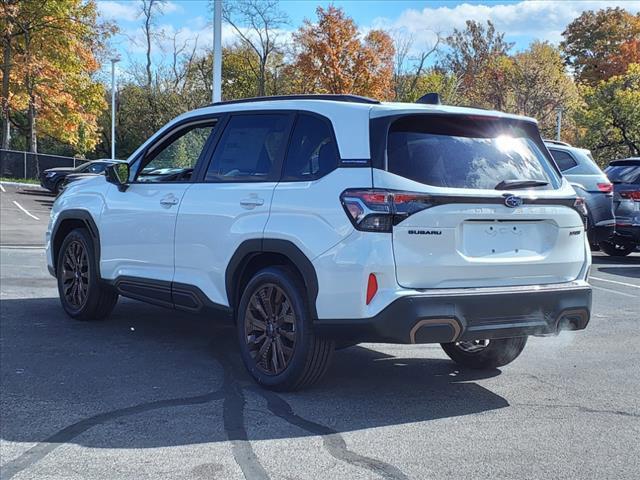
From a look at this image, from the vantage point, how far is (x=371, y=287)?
4.14 m

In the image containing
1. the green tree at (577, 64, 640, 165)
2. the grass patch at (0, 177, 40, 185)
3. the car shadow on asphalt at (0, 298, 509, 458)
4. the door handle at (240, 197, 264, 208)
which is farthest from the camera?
the grass patch at (0, 177, 40, 185)

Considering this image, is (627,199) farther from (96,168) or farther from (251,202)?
(96,168)

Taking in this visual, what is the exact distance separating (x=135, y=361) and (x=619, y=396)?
11.6ft

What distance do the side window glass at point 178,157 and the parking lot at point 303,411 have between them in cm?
143

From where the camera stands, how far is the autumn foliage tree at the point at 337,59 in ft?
125

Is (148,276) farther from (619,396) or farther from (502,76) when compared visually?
(502,76)

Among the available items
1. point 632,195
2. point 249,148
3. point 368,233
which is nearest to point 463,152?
point 368,233

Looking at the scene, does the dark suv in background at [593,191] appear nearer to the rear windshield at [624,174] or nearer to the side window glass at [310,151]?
the rear windshield at [624,174]

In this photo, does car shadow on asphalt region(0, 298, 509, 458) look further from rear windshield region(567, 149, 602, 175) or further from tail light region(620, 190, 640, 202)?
tail light region(620, 190, 640, 202)

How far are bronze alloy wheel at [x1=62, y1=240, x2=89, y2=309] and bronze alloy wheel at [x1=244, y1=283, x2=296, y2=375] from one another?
248 centimetres

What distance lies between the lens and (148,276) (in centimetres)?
588

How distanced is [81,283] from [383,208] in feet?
12.6

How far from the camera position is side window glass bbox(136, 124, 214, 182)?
5.72 meters

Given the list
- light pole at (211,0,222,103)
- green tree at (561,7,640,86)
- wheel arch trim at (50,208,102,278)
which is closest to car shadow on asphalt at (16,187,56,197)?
light pole at (211,0,222,103)
